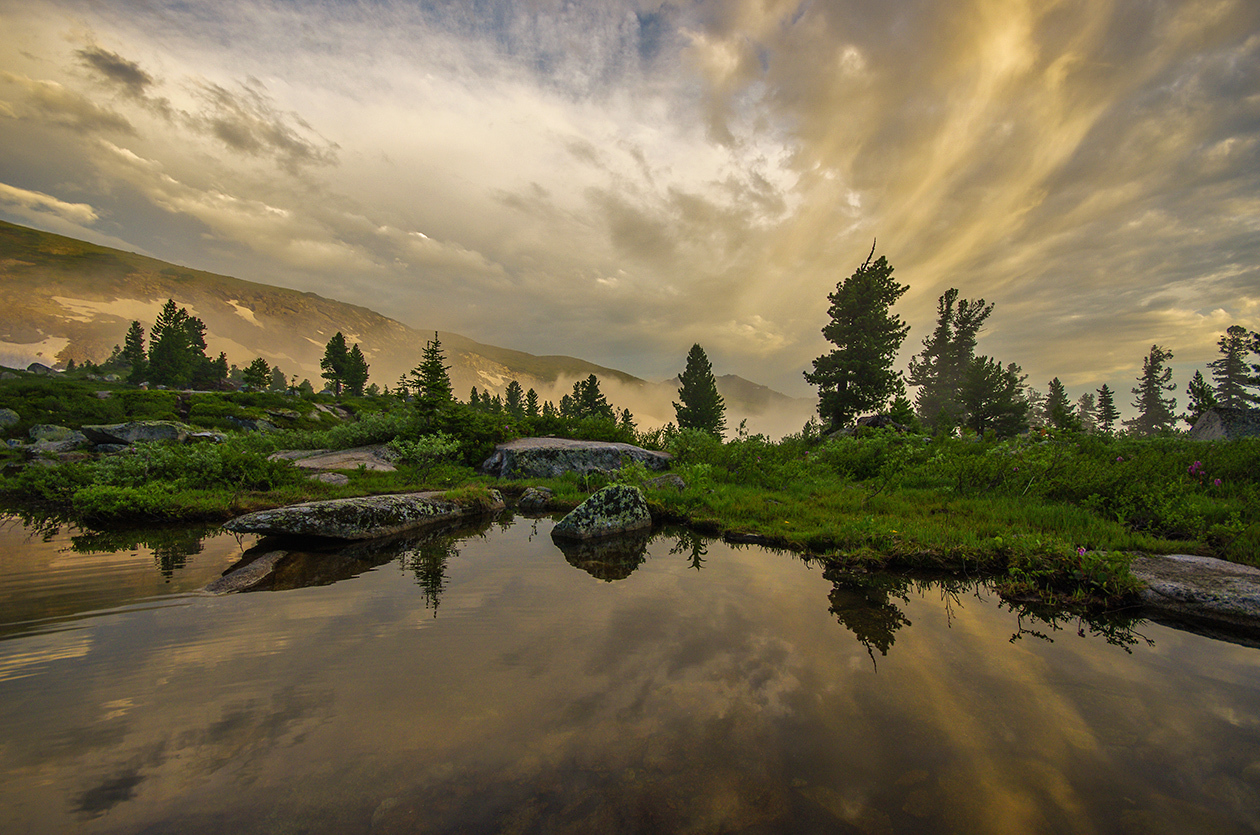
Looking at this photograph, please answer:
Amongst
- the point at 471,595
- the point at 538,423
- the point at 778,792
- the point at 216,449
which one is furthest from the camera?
the point at 538,423

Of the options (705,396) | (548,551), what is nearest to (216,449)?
(548,551)

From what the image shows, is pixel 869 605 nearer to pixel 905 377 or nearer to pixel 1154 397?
pixel 905 377

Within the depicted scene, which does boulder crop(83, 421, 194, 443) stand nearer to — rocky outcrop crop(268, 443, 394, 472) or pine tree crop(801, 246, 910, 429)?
rocky outcrop crop(268, 443, 394, 472)

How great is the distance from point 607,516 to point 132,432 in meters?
25.8

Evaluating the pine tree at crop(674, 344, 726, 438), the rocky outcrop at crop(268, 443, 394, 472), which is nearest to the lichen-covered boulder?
the rocky outcrop at crop(268, 443, 394, 472)

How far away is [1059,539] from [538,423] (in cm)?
1613

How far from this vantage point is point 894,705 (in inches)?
110

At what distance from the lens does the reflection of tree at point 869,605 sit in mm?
3752

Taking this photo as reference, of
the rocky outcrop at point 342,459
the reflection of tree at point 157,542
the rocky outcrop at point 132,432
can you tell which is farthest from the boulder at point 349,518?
the rocky outcrop at point 132,432

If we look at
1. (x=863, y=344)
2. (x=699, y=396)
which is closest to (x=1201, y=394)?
(x=863, y=344)

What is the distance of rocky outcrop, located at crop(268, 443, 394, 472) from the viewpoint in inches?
486

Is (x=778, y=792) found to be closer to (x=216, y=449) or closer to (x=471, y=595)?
(x=471, y=595)

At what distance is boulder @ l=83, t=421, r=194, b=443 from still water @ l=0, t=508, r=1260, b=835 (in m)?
21.4

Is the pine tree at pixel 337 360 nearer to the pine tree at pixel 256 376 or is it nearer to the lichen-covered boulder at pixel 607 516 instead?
the pine tree at pixel 256 376
